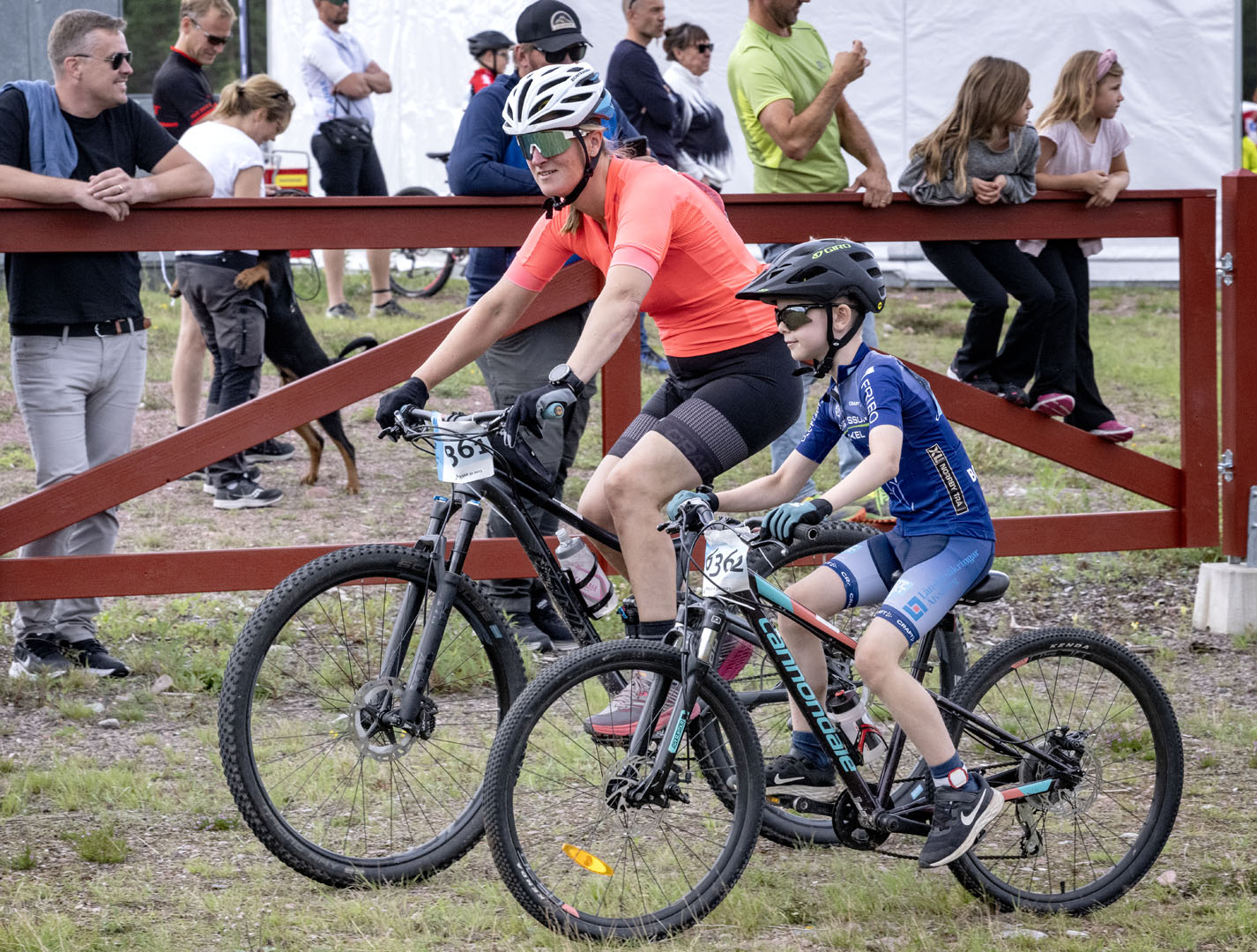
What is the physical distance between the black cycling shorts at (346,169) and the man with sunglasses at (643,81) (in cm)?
285

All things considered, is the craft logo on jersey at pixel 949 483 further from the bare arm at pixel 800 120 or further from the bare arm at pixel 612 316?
the bare arm at pixel 800 120

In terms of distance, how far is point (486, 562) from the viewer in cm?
587

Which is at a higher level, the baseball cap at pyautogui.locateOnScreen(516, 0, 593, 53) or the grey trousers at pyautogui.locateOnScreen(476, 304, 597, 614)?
the baseball cap at pyautogui.locateOnScreen(516, 0, 593, 53)

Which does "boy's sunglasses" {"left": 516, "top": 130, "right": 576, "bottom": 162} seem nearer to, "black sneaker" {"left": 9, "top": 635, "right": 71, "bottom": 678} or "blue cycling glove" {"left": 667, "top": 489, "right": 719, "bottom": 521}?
"blue cycling glove" {"left": 667, "top": 489, "right": 719, "bottom": 521}

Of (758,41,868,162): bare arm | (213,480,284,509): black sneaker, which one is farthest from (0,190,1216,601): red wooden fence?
(213,480,284,509): black sneaker

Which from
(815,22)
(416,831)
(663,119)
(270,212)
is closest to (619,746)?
(416,831)

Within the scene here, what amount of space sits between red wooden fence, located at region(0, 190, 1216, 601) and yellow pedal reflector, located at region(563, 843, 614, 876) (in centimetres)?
223

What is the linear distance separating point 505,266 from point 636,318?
2.12 meters

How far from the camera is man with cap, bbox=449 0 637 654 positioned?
5.93m

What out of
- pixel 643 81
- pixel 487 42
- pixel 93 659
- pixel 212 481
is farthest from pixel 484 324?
pixel 487 42

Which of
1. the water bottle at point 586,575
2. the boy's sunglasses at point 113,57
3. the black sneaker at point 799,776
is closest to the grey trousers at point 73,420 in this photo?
the boy's sunglasses at point 113,57

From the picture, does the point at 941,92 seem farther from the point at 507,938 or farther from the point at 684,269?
the point at 507,938

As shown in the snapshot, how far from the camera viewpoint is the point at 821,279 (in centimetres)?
379

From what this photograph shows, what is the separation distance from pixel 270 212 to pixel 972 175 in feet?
8.96
